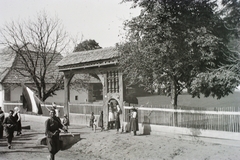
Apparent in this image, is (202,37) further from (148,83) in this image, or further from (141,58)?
(148,83)

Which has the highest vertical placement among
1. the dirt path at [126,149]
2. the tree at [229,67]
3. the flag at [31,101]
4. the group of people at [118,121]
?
the tree at [229,67]

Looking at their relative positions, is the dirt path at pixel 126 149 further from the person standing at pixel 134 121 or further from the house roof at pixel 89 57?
the house roof at pixel 89 57

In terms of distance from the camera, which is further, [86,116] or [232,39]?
[86,116]

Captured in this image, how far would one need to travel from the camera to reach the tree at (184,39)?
1080cm

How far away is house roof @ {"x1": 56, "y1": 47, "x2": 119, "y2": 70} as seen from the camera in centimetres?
1641

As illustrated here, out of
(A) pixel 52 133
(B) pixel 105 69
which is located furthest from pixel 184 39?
(B) pixel 105 69

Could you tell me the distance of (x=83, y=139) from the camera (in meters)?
14.7

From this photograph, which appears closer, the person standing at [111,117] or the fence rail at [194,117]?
the fence rail at [194,117]

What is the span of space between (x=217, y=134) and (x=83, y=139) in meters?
6.76

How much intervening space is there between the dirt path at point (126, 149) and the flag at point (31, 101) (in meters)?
1.83

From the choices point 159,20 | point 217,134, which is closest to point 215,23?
point 159,20

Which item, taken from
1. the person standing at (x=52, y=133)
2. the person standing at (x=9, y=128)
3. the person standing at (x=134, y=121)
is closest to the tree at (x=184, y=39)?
the person standing at (x=134, y=121)

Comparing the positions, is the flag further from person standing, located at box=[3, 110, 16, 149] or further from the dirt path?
the dirt path

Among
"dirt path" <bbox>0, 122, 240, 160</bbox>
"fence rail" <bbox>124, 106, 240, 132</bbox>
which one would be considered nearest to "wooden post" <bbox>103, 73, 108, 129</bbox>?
"dirt path" <bbox>0, 122, 240, 160</bbox>
